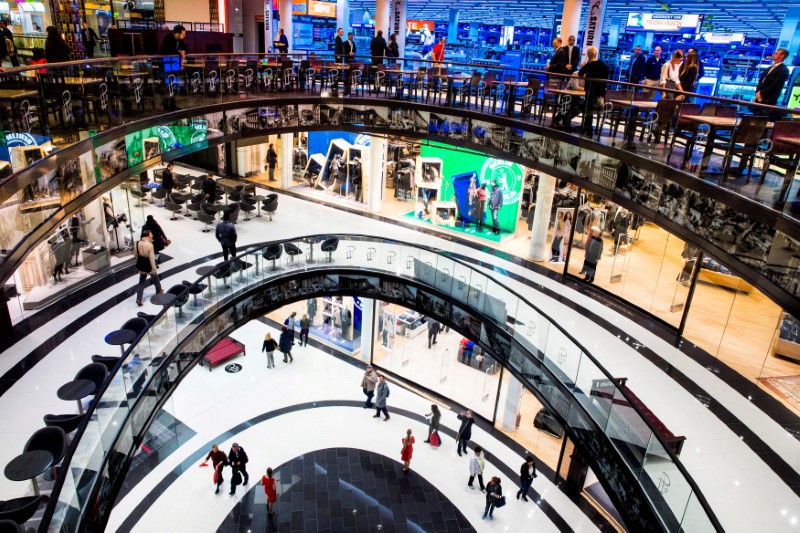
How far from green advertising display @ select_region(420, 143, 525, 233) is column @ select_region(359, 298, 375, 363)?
5325 millimetres

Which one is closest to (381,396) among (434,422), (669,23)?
(434,422)

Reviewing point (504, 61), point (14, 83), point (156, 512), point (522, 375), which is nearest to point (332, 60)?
point (504, 61)

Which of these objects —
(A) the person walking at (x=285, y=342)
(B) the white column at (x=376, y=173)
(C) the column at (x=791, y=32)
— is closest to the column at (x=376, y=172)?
(B) the white column at (x=376, y=173)

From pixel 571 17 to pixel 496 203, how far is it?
19.3 feet

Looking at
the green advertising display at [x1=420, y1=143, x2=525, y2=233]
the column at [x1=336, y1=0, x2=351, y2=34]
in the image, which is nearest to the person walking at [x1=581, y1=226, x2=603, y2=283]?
the green advertising display at [x1=420, y1=143, x2=525, y2=233]

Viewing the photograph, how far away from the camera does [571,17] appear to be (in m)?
14.3

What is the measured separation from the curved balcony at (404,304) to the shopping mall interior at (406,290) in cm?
5

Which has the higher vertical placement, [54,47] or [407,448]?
[54,47]

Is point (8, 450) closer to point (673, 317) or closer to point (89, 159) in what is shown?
point (89, 159)

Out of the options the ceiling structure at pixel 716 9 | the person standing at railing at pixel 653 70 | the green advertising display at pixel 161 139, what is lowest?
the green advertising display at pixel 161 139

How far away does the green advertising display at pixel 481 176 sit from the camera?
17531mm

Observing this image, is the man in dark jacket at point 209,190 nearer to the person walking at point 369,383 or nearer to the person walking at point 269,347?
the person walking at point 269,347

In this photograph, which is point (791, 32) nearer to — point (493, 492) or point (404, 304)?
point (404, 304)

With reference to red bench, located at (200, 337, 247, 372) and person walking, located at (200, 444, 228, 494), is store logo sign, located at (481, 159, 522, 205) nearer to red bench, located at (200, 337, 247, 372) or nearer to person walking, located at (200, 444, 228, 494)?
red bench, located at (200, 337, 247, 372)
